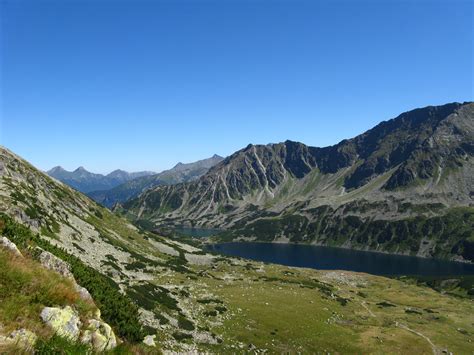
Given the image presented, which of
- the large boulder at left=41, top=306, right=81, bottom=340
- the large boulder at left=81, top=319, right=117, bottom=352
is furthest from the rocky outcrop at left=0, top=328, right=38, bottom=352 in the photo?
the large boulder at left=81, top=319, right=117, bottom=352

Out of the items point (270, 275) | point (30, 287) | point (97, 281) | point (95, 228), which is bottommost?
point (270, 275)

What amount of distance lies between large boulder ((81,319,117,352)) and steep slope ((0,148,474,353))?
1.14m

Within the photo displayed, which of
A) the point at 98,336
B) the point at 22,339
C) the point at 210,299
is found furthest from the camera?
the point at 210,299

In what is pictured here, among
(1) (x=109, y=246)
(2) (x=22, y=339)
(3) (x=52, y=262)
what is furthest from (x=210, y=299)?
(2) (x=22, y=339)

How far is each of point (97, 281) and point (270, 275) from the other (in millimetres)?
117658

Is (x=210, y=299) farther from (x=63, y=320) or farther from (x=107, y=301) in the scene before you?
(x=63, y=320)

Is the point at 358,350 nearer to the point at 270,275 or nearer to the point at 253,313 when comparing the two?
the point at 253,313

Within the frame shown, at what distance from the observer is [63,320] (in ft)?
41.5

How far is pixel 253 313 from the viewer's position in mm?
73812

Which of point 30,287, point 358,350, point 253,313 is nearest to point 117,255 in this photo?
point 253,313

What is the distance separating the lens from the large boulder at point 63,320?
12.1 meters

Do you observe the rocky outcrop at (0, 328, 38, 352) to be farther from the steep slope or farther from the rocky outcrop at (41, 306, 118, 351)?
the rocky outcrop at (41, 306, 118, 351)

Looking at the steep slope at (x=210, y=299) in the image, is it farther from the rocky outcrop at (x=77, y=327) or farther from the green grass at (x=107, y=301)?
the rocky outcrop at (x=77, y=327)

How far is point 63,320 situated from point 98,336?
4.87 ft
